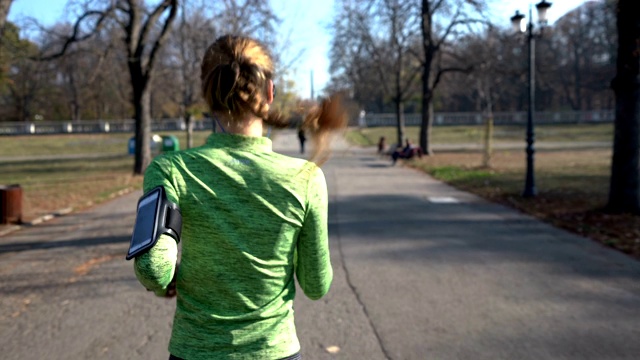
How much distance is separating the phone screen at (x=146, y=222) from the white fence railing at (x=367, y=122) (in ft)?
220

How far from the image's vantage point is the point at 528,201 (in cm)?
1346

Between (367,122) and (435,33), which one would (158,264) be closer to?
(435,33)

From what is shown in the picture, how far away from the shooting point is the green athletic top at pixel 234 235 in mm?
1726

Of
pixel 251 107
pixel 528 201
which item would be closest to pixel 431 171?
pixel 528 201

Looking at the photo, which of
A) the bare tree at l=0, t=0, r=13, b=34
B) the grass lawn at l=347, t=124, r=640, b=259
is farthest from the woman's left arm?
the bare tree at l=0, t=0, r=13, b=34

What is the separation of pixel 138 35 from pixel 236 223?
2178 centimetres

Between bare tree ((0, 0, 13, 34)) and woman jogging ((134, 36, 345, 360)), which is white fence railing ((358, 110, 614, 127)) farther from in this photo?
woman jogging ((134, 36, 345, 360))

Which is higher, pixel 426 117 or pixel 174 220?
pixel 426 117

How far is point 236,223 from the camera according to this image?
5.70ft

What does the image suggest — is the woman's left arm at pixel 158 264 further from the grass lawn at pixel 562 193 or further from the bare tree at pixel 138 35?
the bare tree at pixel 138 35

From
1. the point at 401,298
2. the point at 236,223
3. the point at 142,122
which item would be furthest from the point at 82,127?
the point at 236,223

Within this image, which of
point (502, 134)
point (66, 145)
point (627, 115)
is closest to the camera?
point (627, 115)

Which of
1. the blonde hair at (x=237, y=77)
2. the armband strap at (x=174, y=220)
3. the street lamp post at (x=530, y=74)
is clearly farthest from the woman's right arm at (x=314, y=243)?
the street lamp post at (x=530, y=74)

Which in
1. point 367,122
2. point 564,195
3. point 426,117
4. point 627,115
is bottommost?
point 564,195
